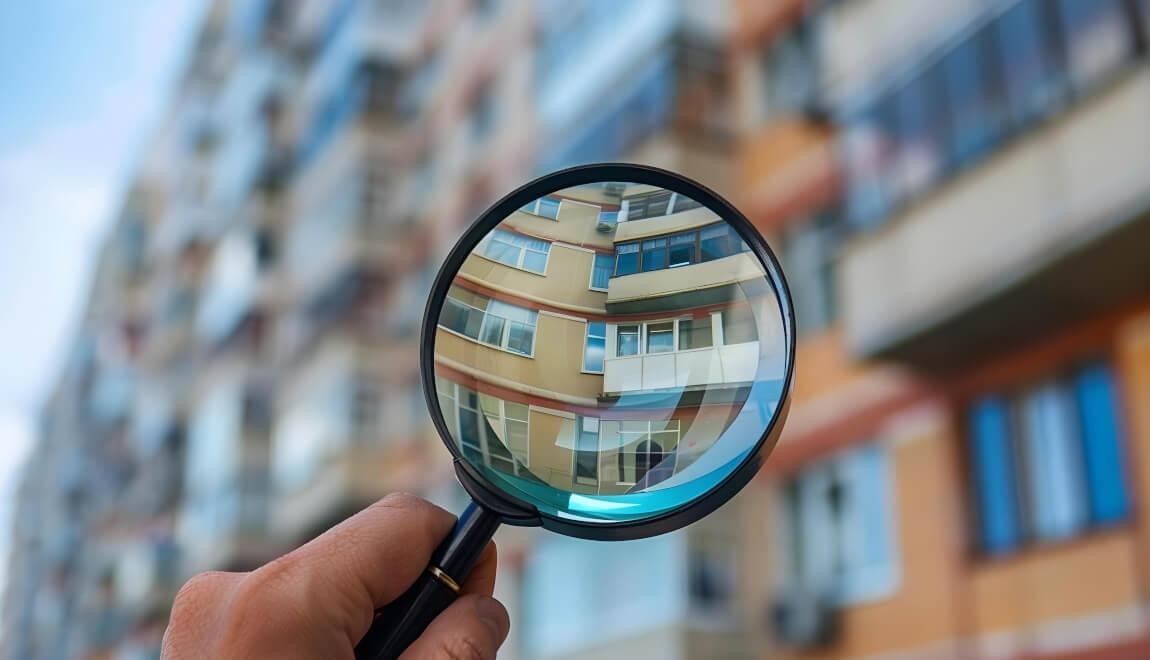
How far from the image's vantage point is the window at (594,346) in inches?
53.6

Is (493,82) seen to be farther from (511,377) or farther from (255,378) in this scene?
(511,377)

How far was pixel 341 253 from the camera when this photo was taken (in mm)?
19828

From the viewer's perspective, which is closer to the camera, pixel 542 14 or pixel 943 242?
pixel 943 242

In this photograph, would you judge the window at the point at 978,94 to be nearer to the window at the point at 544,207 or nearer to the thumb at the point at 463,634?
the window at the point at 544,207

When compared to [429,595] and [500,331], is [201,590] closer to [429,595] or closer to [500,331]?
[429,595]

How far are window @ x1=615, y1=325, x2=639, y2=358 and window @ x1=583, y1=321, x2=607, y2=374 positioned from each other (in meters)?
0.01

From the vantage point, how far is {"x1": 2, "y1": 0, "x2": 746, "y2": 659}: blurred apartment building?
13633 mm

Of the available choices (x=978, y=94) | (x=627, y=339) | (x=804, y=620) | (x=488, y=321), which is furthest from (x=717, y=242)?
(x=804, y=620)

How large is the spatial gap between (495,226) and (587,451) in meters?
0.24

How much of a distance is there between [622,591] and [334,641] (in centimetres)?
1178

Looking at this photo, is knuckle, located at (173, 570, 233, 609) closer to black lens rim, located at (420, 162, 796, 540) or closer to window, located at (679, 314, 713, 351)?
black lens rim, located at (420, 162, 796, 540)

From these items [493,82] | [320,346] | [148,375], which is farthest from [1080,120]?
[148,375]

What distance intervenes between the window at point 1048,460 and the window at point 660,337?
316 inches

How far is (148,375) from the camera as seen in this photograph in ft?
97.8
